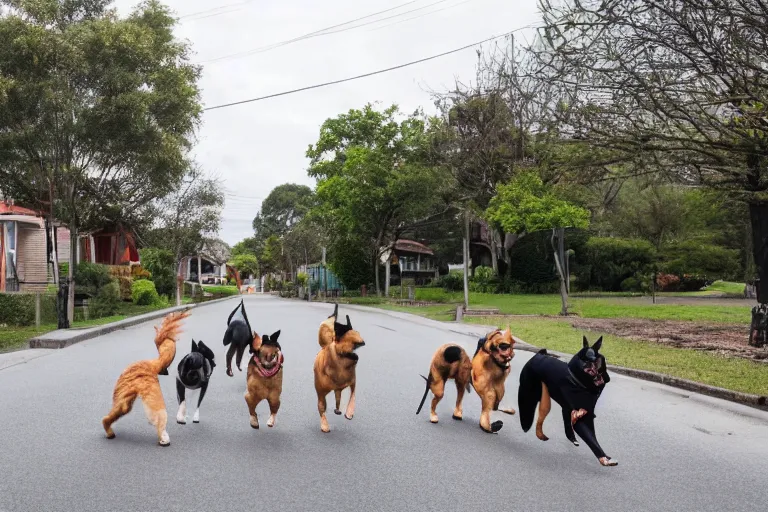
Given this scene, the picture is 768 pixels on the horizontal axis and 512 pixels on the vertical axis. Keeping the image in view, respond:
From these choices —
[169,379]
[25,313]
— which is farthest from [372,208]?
[169,379]

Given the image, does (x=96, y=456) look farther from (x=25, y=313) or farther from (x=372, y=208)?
(x=372, y=208)

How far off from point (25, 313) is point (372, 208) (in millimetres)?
23427

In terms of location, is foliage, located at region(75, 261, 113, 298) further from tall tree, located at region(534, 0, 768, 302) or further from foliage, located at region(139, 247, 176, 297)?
tall tree, located at region(534, 0, 768, 302)

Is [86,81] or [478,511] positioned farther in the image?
[86,81]

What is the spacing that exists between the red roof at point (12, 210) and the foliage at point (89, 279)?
13.1ft

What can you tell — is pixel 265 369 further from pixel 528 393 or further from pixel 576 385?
pixel 576 385

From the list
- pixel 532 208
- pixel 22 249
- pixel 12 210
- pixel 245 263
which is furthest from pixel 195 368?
pixel 245 263

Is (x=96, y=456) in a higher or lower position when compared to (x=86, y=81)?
lower

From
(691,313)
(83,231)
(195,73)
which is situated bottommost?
(691,313)

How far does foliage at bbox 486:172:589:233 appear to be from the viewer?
27766 millimetres

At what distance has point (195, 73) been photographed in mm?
30453

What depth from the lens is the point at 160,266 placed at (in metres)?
39.5

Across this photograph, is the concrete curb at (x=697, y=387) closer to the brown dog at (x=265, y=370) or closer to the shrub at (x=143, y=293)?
the brown dog at (x=265, y=370)

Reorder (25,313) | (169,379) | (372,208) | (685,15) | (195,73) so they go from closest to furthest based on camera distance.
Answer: (169,379) → (685,15) → (25,313) → (195,73) → (372,208)
